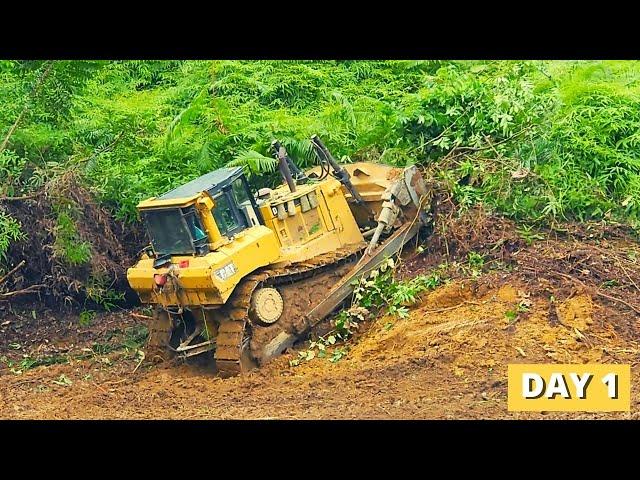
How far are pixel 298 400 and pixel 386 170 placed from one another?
Result: 226cm

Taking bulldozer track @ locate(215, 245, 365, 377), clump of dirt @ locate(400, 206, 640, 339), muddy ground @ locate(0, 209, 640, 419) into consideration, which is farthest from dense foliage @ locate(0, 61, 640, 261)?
bulldozer track @ locate(215, 245, 365, 377)


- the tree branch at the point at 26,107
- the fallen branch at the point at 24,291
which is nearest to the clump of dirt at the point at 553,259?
the fallen branch at the point at 24,291

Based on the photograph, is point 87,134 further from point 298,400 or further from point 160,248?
point 298,400

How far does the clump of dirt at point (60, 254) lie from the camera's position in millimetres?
8820

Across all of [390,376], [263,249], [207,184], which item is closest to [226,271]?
[263,249]

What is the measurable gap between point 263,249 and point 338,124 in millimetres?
1092

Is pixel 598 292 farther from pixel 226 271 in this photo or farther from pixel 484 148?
pixel 226 271

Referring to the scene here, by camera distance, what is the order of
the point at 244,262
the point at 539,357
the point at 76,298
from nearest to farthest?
the point at 539,357, the point at 244,262, the point at 76,298

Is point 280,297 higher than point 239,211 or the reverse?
the reverse

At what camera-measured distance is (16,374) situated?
8469mm

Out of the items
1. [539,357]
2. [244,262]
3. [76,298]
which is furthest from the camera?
[76,298]

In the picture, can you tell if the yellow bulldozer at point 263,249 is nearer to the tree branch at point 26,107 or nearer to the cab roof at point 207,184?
the cab roof at point 207,184

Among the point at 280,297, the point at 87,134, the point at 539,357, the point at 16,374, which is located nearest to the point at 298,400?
the point at 280,297

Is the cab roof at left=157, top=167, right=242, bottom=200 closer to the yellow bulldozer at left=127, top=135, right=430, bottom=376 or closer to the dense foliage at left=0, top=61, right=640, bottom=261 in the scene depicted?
the yellow bulldozer at left=127, top=135, right=430, bottom=376
